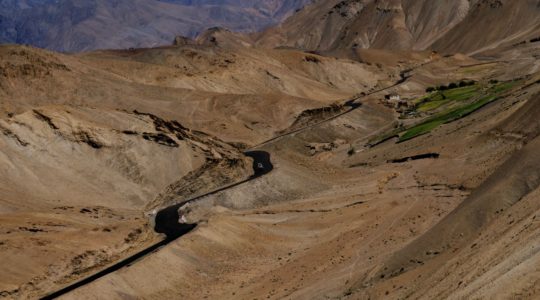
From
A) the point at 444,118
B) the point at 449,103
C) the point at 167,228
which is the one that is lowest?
the point at 449,103

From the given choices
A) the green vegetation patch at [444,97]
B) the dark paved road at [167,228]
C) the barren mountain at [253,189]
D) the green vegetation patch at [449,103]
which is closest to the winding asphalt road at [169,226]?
the dark paved road at [167,228]

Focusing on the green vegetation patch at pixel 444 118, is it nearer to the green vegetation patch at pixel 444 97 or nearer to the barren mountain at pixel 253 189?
the barren mountain at pixel 253 189

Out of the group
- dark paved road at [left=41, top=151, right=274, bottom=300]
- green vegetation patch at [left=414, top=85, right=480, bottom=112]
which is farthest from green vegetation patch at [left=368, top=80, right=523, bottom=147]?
dark paved road at [left=41, top=151, right=274, bottom=300]

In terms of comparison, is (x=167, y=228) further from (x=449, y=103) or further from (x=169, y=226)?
(x=449, y=103)

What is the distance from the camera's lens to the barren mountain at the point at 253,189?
33750 millimetres

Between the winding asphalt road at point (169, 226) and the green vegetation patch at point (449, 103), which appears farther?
the green vegetation patch at point (449, 103)

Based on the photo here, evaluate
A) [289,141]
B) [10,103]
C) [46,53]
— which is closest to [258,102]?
[289,141]

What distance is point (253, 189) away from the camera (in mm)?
55281

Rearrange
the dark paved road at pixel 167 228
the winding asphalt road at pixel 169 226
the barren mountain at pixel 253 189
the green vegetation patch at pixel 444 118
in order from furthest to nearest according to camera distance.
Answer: the green vegetation patch at pixel 444 118, the winding asphalt road at pixel 169 226, the dark paved road at pixel 167 228, the barren mountain at pixel 253 189

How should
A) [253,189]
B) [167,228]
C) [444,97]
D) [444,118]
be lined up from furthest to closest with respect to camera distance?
[444,97] < [444,118] < [253,189] < [167,228]

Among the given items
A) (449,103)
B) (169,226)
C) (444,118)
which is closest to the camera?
(169,226)

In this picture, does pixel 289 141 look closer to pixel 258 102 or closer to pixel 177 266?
pixel 258 102

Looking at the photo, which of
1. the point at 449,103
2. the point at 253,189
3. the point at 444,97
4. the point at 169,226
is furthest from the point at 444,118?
the point at 169,226

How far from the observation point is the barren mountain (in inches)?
1329
